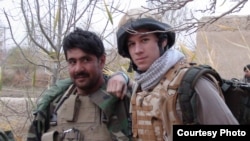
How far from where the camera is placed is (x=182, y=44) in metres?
3.12

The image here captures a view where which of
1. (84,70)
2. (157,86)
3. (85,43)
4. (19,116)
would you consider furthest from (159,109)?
(19,116)

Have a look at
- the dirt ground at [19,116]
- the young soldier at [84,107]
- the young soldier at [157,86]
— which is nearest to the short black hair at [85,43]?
the young soldier at [84,107]

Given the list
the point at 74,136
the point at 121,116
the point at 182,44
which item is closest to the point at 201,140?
the point at 121,116

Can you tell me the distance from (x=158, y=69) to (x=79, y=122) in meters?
0.60

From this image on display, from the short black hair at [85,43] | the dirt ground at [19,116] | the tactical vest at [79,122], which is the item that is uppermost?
the short black hair at [85,43]

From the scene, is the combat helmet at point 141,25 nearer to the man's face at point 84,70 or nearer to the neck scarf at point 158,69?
the neck scarf at point 158,69

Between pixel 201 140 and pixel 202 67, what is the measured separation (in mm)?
279

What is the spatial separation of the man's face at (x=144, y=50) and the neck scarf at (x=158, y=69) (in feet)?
0.15

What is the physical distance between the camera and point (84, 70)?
199 centimetres

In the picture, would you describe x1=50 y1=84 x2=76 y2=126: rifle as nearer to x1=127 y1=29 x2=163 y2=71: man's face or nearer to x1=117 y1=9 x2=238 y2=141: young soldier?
x1=117 y1=9 x2=238 y2=141: young soldier

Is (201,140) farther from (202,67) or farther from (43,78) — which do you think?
(43,78)

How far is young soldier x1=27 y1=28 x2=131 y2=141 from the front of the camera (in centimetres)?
198

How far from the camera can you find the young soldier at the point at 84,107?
6.49ft

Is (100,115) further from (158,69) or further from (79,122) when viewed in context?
(158,69)
